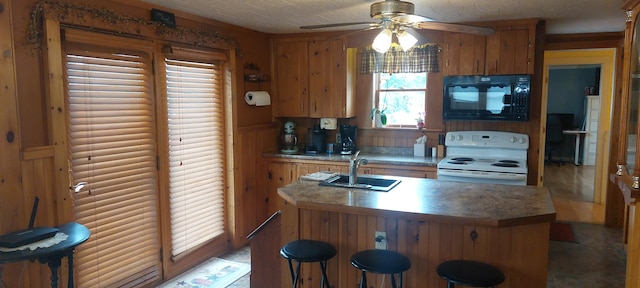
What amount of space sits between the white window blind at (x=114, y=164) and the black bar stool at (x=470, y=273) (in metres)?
2.30

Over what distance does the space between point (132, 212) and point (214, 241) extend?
1101 millimetres

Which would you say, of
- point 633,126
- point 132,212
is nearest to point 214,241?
point 132,212

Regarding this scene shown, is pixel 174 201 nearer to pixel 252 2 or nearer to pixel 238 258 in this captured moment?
pixel 238 258

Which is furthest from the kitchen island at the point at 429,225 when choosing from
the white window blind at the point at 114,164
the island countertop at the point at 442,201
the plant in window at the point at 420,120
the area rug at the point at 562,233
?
the area rug at the point at 562,233

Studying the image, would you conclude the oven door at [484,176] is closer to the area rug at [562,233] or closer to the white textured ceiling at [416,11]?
the area rug at [562,233]

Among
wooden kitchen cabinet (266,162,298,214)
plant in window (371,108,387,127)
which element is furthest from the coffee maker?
plant in window (371,108,387,127)

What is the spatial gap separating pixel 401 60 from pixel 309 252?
2897 millimetres

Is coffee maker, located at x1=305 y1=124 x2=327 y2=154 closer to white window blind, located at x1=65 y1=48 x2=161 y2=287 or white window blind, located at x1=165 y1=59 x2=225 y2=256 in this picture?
white window blind, located at x1=165 y1=59 x2=225 y2=256

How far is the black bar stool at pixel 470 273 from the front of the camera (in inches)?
85.4

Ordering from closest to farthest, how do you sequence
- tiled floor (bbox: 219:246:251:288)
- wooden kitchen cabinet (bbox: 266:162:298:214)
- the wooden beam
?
the wooden beam
tiled floor (bbox: 219:246:251:288)
wooden kitchen cabinet (bbox: 266:162:298:214)

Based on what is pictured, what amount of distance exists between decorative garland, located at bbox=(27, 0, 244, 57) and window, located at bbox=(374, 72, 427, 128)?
73.3 inches

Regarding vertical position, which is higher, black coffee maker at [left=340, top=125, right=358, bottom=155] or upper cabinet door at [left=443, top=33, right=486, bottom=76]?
upper cabinet door at [left=443, top=33, right=486, bottom=76]

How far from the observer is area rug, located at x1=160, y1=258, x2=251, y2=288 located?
3.66 meters

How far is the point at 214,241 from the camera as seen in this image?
4.30 m
